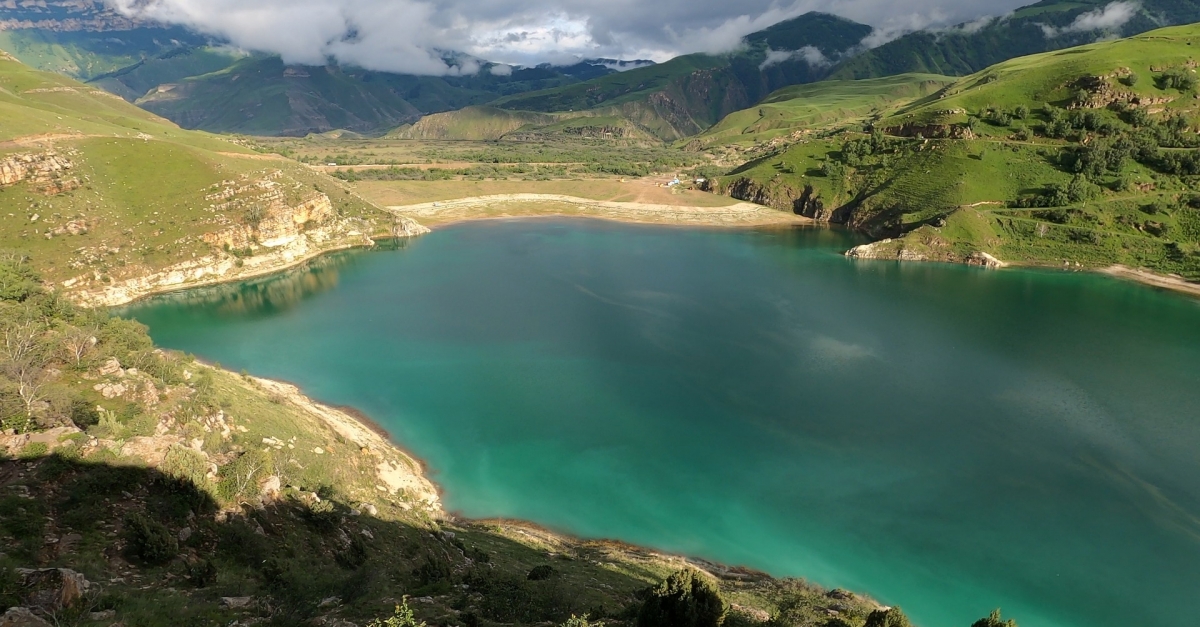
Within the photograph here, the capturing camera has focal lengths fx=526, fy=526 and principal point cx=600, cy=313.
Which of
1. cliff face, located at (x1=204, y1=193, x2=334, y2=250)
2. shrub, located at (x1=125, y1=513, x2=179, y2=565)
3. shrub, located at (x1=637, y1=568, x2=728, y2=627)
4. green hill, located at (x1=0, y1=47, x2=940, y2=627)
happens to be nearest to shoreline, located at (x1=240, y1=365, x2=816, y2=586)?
green hill, located at (x1=0, y1=47, x2=940, y2=627)

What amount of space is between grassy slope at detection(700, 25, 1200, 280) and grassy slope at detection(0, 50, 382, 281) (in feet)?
366

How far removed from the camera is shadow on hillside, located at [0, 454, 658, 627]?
1403 centimetres

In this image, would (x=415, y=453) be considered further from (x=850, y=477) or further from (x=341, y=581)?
(x=850, y=477)

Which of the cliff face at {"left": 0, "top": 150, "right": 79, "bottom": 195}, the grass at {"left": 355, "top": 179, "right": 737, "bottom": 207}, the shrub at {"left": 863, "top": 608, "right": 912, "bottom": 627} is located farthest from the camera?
the grass at {"left": 355, "top": 179, "right": 737, "bottom": 207}

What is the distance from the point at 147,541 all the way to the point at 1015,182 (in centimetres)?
13453

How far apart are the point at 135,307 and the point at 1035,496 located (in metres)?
95.1

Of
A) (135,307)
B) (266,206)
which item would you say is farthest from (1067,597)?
(266,206)

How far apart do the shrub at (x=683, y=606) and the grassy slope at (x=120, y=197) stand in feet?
277

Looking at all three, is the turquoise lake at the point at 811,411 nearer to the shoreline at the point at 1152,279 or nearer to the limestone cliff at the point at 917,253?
the shoreline at the point at 1152,279

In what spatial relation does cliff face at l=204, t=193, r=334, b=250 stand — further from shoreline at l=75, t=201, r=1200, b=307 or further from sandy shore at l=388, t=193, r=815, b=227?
sandy shore at l=388, t=193, r=815, b=227

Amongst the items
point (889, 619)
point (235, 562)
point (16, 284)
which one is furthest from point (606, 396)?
point (16, 284)

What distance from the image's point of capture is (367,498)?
94.9 ft

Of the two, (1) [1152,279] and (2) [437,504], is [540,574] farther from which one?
(1) [1152,279]

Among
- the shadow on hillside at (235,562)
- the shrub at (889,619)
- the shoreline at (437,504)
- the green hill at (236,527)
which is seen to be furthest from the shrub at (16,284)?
the shrub at (889,619)
